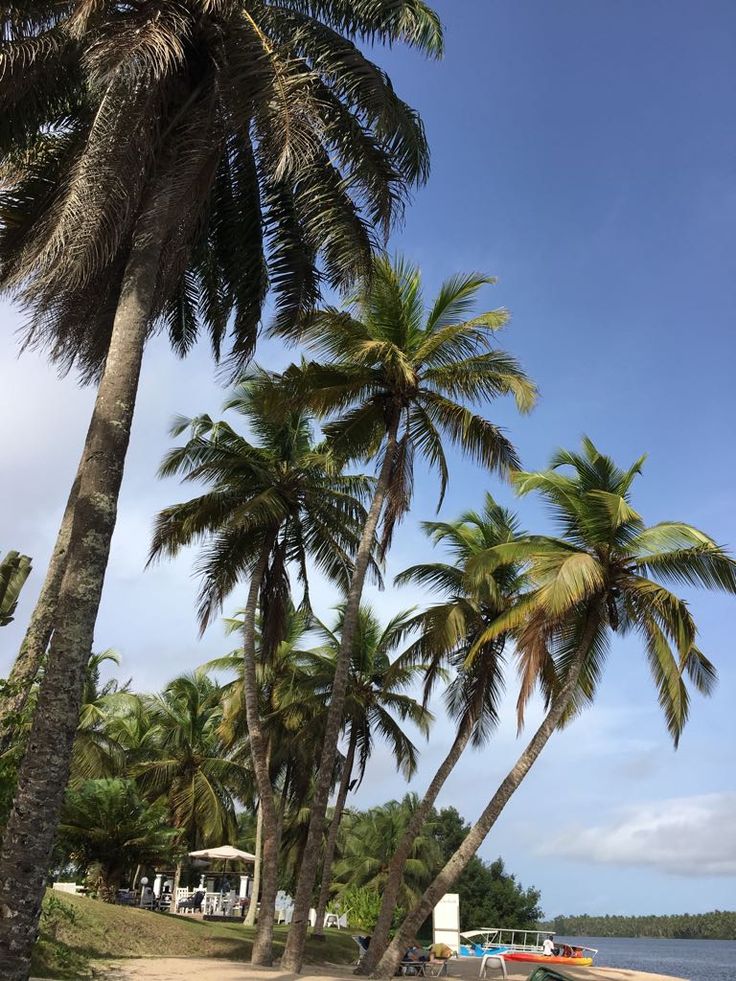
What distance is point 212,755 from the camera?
35.0m

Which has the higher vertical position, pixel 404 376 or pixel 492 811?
pixel 404 376

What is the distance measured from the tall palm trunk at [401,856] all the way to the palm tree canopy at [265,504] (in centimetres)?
521

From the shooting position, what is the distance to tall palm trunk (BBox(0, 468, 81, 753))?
1084 centimetres

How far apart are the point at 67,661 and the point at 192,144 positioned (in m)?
6.81

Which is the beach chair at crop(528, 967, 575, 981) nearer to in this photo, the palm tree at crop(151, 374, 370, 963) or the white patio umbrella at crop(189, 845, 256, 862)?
the palm tree at crop(151, 374, 370, 963)

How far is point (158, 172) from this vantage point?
1072 cm

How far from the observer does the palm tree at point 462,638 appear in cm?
1988

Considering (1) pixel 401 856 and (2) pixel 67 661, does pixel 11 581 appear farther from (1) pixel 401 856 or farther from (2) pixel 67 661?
(1) pixel 401 856

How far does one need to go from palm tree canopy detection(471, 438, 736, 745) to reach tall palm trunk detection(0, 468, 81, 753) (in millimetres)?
9165

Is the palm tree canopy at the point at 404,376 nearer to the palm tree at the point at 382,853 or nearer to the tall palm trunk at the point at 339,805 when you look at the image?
the tall palm trunk at the point at 339,805

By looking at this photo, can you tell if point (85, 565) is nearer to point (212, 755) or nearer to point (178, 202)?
point (178, 202)

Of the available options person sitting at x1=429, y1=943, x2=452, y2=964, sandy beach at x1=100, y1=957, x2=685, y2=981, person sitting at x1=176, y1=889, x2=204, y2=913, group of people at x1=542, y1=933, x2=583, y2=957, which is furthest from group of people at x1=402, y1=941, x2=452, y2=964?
person sitting at x1=176, y1=889, x2=204, y2=913

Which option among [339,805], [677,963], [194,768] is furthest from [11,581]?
[677,963]

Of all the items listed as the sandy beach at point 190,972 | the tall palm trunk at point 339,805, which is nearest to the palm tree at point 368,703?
the tall palm trunk at point 339,805
